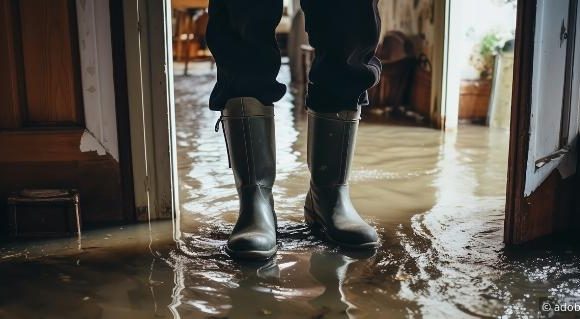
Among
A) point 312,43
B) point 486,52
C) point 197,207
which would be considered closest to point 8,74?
point 197,207

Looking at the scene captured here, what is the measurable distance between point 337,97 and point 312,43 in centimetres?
14

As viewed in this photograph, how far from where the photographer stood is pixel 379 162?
252cm

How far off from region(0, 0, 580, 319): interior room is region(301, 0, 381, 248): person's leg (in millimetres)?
75

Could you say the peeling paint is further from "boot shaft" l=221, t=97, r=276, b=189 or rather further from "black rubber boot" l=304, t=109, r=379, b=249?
"black rubber boot" l=304, t=109, r=379, b=249

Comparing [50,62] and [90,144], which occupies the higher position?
[50,62]

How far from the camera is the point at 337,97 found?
147 centimetres

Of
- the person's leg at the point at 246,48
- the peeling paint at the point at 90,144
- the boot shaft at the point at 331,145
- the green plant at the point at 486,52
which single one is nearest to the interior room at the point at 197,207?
the peeling paint at the point at 90,144

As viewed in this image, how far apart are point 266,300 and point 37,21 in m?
0.96

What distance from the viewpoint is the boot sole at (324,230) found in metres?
1.45

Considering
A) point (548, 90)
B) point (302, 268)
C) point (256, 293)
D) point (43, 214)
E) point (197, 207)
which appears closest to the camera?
point (256, 293)

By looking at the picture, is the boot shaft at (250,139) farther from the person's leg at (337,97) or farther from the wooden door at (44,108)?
the wooden door at (44,108)

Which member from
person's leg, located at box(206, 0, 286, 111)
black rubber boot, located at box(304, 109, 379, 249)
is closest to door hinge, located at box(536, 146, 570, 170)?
black rubber boot, located at box(304, 109, 379, 249)

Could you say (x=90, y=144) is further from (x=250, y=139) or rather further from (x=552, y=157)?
(x=552, y=157)

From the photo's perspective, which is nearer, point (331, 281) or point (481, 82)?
point (331, 281)
